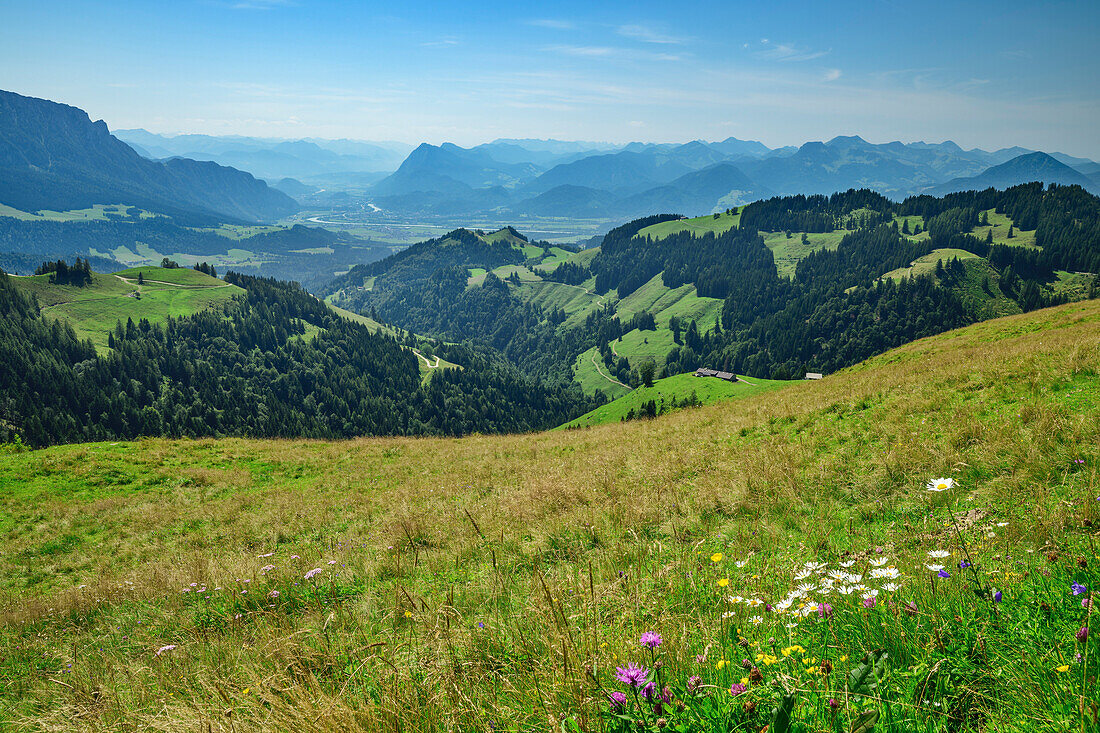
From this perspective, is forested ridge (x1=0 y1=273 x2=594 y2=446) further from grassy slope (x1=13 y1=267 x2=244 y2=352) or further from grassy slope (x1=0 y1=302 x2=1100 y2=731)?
grassy slope (x1=0 y1=302 x2=1100 y2=731)

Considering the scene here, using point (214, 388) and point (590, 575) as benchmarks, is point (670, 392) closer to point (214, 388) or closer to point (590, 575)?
point (590, 575)

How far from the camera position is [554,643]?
3.04 meters

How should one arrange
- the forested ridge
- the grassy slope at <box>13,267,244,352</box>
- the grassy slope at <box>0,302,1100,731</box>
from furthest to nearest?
the grassy slope at <box>13,267,244,352</box> < the forested ridge < the grassy slope at <box>0,302,1100,731</box>

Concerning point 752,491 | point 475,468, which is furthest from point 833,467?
point 475,468

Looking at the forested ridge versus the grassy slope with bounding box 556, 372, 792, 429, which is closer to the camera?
the grassy slope with bounding box 556, 372, 792, 429

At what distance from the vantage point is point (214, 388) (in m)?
148

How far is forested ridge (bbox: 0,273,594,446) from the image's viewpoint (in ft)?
386

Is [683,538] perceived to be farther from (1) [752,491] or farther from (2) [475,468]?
(2) [475,468]

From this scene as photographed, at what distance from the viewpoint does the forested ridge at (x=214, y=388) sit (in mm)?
117750

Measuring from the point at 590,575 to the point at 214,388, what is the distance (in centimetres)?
18053

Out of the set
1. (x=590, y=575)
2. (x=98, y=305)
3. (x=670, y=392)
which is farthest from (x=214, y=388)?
(x=590, y=575)

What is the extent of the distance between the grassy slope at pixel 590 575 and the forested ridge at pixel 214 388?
10847cm

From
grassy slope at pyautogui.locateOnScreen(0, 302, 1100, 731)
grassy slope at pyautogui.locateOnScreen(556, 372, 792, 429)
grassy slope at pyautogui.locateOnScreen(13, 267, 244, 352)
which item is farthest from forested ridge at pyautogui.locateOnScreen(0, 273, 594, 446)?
grassy slope at pyautogui.locateOnScreen(0, 302, 1100, 731)

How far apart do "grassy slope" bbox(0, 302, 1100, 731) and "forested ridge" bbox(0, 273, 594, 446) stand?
108 meters
